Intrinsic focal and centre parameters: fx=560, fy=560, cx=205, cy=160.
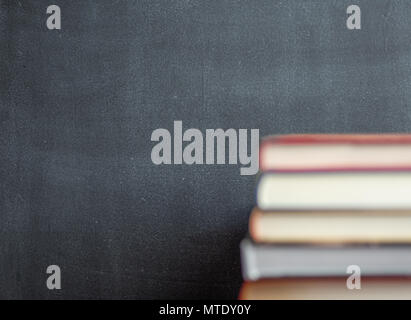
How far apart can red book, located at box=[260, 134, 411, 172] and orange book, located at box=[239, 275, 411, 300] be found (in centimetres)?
13

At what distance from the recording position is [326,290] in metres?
0.67

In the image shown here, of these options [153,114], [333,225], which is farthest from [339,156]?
[153,114]

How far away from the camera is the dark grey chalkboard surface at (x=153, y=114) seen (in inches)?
34.5

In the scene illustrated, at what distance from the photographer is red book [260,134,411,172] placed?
67 cm

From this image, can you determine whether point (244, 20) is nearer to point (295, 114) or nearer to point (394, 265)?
point (295, 114)

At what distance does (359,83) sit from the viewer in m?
0.87

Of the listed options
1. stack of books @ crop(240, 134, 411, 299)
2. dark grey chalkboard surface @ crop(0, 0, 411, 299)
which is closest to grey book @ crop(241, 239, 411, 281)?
stack of books @ crop(240, 134, 411, 299)

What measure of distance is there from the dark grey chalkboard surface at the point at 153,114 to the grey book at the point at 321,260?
8.5 inches

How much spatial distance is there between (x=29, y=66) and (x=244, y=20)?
13.7 inches

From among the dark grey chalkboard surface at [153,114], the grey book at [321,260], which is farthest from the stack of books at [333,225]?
the dark grey chalkboard surface at [153,114]

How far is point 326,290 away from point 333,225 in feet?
0.26

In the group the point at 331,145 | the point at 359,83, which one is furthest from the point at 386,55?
the point at 331,145

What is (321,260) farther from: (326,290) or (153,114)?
(153,114)

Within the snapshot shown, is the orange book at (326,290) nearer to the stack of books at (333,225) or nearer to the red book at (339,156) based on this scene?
the stack of books at (333,225)
